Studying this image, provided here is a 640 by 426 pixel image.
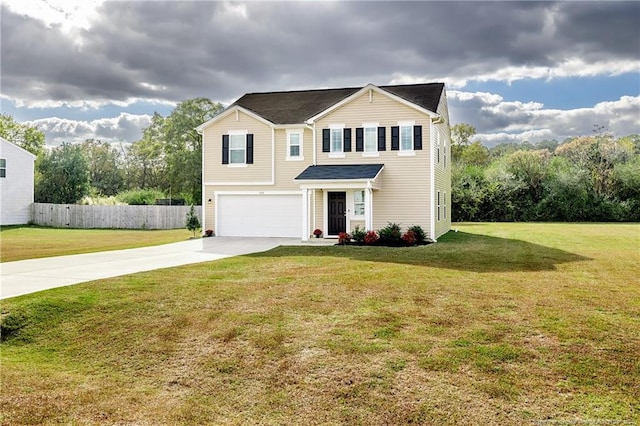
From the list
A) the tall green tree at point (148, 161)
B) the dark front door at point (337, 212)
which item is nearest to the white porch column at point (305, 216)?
the dark front door at point (337, 212)

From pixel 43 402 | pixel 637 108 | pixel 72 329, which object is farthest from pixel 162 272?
pixel 637 108

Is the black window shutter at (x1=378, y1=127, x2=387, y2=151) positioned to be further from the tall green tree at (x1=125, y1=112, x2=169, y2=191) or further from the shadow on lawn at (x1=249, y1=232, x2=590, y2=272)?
the tall green tree at (x1=125, y1=112, x2=169, y2=191)

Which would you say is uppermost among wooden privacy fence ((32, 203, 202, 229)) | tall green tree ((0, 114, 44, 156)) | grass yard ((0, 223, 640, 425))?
tall green tree ((0, 114, 44, 156))

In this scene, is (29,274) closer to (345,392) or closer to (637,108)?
(345,392)

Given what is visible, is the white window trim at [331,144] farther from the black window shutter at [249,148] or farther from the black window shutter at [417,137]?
the black window shutter at [249,148]

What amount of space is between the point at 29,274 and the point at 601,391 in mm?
11382

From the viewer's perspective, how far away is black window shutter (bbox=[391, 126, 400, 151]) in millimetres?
21078

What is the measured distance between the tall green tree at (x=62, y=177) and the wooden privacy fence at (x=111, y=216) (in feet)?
18.7

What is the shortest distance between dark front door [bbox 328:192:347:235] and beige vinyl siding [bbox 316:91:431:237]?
4.37ft

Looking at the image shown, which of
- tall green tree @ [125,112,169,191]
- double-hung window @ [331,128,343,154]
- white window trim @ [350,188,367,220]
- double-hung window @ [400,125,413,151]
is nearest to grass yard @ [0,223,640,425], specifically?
white window trim @ [350,188,367,220]

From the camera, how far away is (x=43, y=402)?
5.27m

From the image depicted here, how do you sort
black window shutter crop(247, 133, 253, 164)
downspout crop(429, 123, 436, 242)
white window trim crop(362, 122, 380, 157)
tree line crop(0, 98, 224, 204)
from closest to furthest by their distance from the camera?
1. downspout crop(429, 123, 436, 242)
2. white window trim crop(362, 122, 380, 157)
3. black window shutter crop(247, 133, 253, 164)
4. tree line crop(0, 98, 224, 204)

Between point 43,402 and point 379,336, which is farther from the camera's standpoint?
point 379,336

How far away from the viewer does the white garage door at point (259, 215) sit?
75.4 feet
